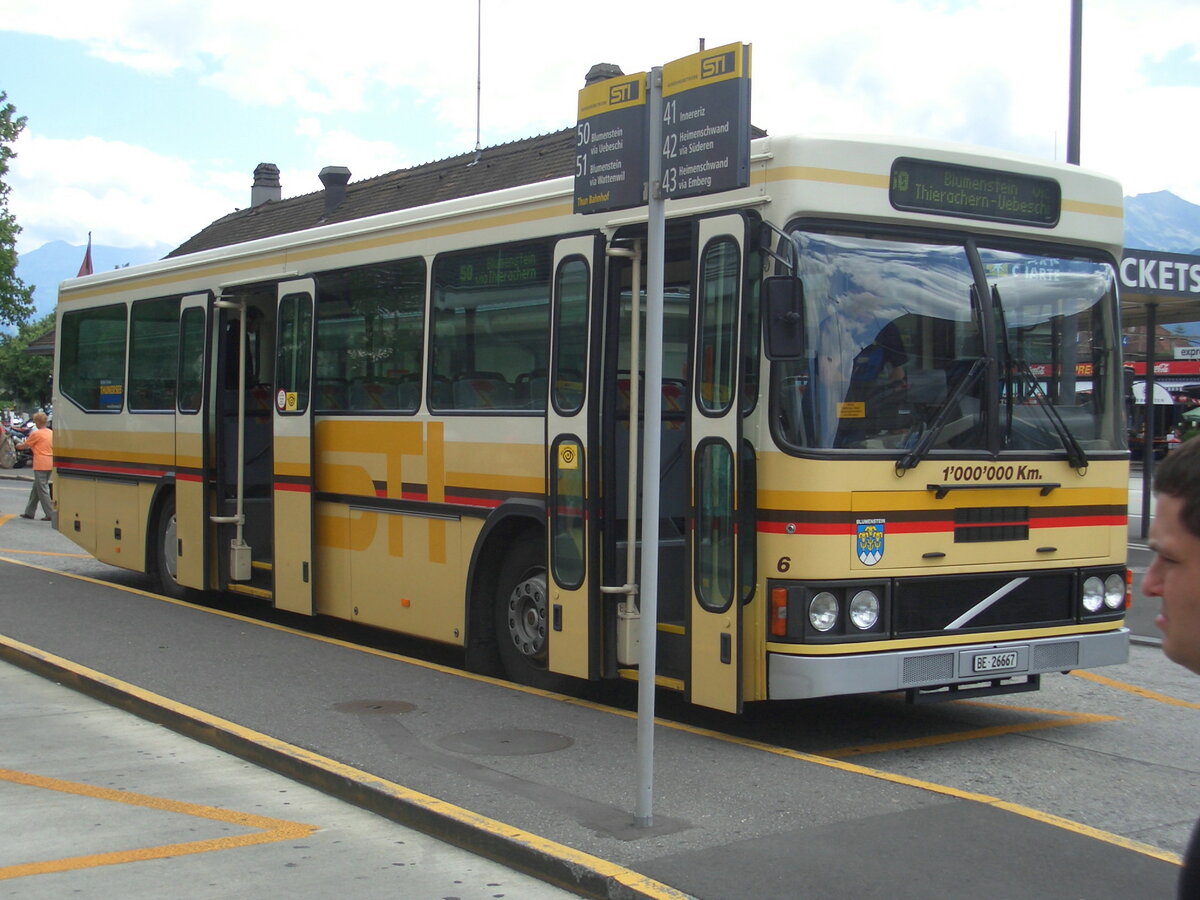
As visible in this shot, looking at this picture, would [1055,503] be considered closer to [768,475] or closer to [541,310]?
[768,475]

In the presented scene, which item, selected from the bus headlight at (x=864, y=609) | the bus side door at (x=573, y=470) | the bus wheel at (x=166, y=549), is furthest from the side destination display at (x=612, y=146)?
the bus wheel at (x=166, y=549)

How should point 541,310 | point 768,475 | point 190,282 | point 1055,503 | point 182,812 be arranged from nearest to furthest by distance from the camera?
point 182,812
point 768,475
point 1055,503
point 541,310
point 190,282

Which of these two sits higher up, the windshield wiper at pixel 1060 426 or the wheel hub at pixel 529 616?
the windshield wiper at pixel 1060 426

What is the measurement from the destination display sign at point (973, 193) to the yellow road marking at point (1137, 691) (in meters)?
3.45

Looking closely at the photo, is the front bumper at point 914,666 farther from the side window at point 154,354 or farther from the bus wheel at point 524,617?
the side window at point 154,354

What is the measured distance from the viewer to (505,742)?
7543 millimetres

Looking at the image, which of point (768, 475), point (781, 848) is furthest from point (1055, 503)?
point (781, 848)

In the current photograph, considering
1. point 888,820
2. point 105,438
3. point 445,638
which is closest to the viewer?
point 888,820

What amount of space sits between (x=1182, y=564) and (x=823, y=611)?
526cm

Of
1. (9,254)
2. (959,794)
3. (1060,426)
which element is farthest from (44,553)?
(9,254)

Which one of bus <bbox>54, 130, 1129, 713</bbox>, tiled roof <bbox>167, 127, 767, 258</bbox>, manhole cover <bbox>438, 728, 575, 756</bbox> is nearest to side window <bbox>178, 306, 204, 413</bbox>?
bus <bbox>54, 130, 1129, 713</bbox>

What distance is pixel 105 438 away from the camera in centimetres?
1458

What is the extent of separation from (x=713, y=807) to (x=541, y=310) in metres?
3.70

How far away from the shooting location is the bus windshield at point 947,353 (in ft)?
23.4
